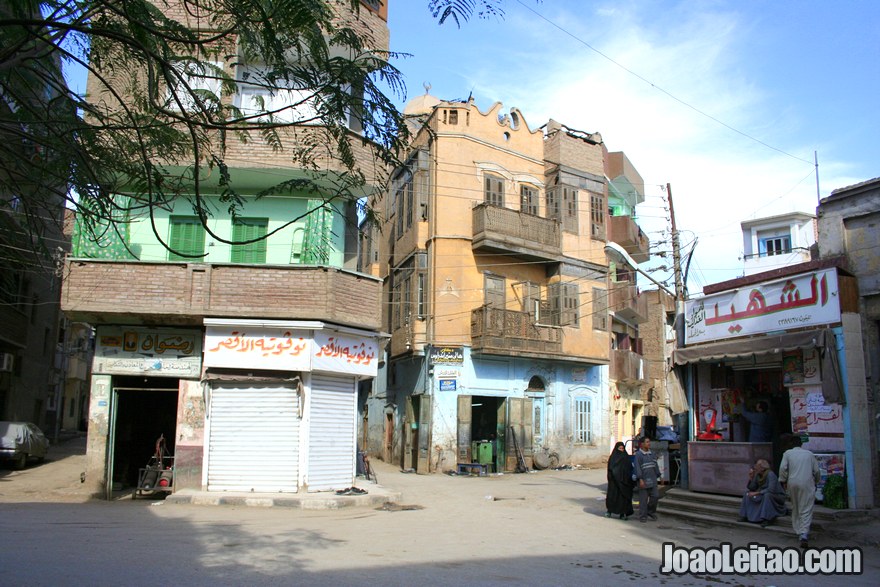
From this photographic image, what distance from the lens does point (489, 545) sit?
9.97m

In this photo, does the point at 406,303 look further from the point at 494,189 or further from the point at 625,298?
the point at 625,298

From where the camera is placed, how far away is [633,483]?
13.2 m

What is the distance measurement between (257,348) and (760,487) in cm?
1002

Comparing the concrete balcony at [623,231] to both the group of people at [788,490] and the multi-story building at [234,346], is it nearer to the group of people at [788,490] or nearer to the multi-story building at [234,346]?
the multi-story building at [234,346]

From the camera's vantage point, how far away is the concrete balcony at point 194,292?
47.9 feet

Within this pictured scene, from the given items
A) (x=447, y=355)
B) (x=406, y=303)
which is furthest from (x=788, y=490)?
(x=406, y=303)

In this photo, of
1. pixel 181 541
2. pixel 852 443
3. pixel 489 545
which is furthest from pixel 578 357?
pixel 181 541

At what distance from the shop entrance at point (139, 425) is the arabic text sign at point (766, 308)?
41.4 feet

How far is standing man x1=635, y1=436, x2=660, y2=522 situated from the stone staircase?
584mm

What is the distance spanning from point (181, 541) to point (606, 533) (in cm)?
657

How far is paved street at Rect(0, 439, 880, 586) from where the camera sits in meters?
7.65

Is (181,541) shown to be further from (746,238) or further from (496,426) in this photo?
(746,238)

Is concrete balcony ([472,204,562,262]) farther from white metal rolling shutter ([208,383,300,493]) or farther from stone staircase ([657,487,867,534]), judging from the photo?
stone staircase ([657,487,867,534])

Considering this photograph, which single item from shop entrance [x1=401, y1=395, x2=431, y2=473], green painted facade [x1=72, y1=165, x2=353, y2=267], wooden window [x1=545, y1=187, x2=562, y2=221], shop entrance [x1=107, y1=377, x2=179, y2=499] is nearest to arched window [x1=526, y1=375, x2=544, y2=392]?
shop entrance [x1=401, y1=395, x2=431, y2=473]
